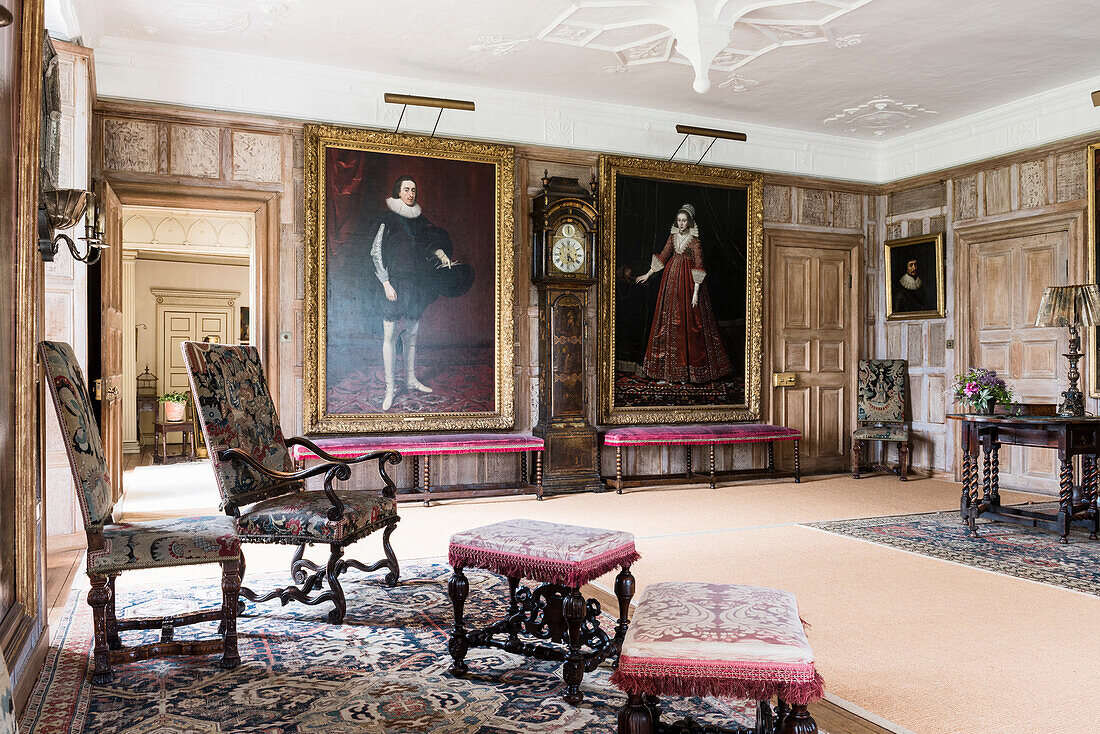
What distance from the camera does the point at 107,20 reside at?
601 cm

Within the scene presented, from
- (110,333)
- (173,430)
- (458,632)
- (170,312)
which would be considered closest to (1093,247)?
(458,632)

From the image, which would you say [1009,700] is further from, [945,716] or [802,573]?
[802,573]

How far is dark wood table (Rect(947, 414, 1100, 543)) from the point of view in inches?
219

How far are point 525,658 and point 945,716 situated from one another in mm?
1487

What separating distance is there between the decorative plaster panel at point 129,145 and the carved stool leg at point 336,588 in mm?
4226

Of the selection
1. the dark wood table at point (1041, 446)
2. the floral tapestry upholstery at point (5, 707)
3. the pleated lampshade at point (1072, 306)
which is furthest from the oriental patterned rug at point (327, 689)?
the pleated lampshade at point (1072, 306)

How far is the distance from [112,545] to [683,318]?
20.3 ft

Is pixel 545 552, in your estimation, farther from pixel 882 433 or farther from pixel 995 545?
pixel 882 433

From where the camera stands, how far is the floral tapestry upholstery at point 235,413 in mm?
3930

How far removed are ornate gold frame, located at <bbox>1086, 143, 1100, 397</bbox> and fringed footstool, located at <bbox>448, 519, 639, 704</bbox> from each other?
5.83 m

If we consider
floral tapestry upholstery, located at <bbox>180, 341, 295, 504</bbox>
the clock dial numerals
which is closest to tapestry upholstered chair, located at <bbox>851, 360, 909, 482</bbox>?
the clock dial numerals

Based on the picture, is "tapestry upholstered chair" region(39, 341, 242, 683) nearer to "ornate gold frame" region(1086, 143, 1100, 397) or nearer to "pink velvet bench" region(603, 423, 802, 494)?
"pink velvet bench" region(603, 423, 802, 494)

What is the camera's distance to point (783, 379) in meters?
8.87

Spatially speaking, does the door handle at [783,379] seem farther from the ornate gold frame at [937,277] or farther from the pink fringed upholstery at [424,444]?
the pink fringed upholstery at [424,444]
